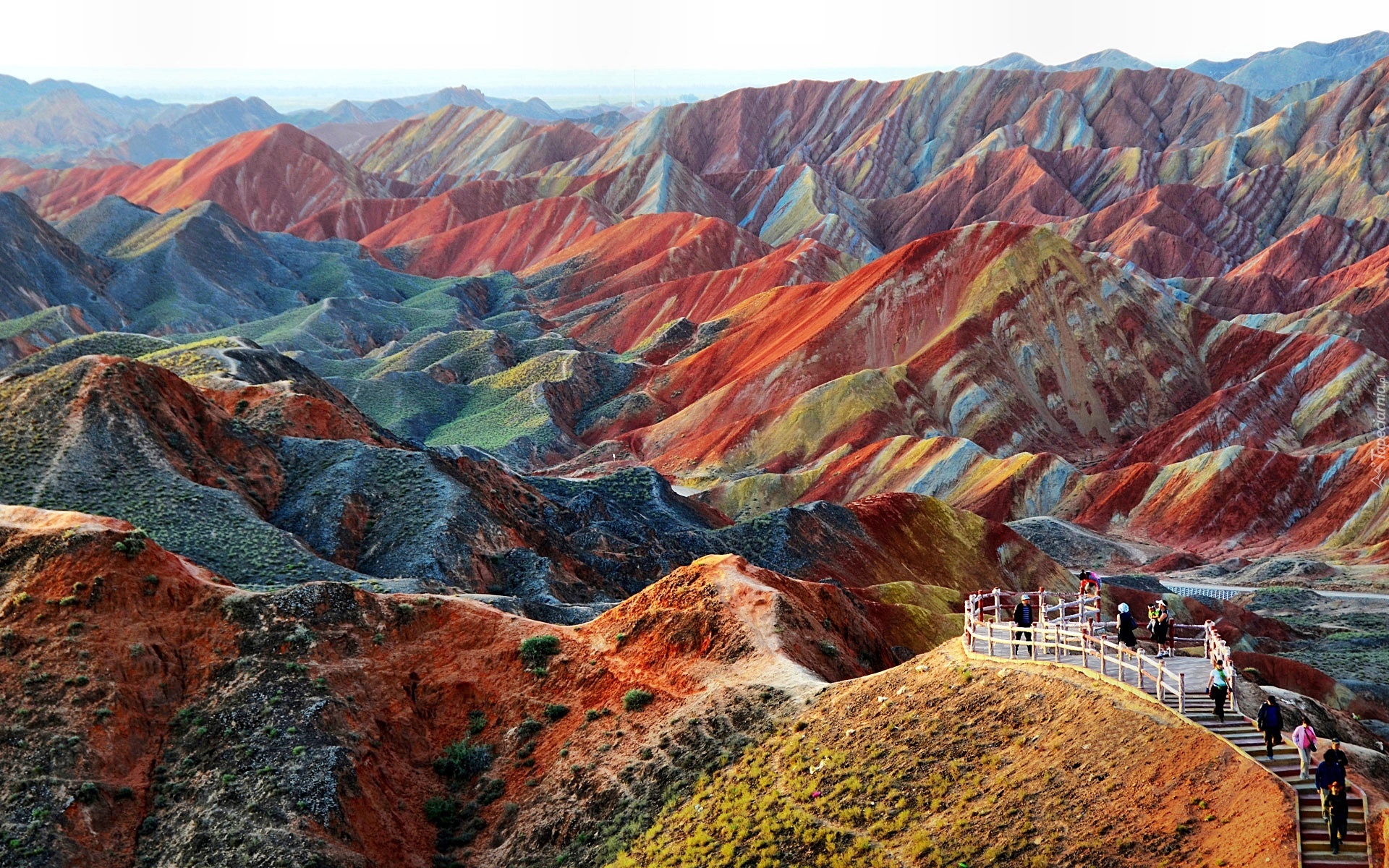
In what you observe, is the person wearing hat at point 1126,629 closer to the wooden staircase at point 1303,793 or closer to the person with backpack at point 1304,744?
the wooden staircase at point 1303,793

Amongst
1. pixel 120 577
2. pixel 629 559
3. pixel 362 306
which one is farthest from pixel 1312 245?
pixel 120 577

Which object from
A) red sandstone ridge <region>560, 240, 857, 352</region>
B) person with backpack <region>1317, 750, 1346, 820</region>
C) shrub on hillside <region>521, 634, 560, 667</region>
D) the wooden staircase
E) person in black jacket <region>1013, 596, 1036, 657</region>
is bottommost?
red sandstone ridge <region>560, 240, 857, 352</region>

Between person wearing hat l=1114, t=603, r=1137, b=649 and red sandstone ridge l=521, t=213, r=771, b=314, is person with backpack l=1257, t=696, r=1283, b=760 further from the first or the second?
red sandstone ridge l=521, t=213, r=771, b=314

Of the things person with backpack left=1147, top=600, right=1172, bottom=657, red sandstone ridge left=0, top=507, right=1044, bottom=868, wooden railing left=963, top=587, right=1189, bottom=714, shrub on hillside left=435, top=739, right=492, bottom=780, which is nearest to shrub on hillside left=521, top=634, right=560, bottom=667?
red sandstone ridge left=0, top=507, right=1044, bottom=868

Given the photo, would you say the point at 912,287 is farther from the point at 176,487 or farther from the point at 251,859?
the point at 251,859

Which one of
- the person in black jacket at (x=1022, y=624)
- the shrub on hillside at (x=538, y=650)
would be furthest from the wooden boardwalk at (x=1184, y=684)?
the shrub on hillside at (x=538, y=650)

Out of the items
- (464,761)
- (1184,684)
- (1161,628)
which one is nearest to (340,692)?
(464,761)
